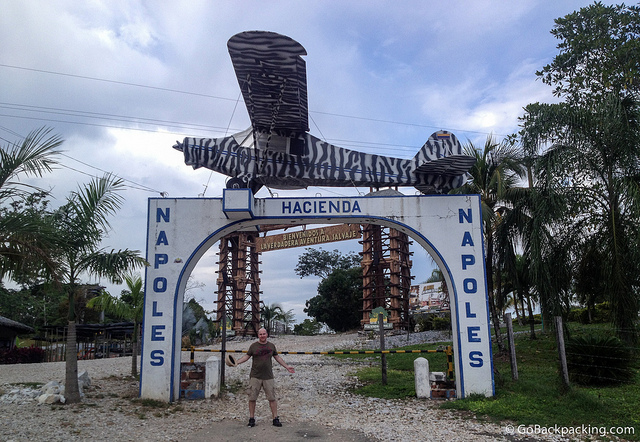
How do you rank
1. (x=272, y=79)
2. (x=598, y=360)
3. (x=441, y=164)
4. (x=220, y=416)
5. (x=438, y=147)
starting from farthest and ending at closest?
(x=438, y=147) < (x=441, y=164) < (x=598, y=360) < (x=272, y=79) < (x=220, y=416)

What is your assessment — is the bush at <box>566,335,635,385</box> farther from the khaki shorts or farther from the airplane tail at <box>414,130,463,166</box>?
the khaki shorts

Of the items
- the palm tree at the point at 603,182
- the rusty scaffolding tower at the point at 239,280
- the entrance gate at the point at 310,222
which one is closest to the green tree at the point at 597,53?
the palm tree at the point at 603,182

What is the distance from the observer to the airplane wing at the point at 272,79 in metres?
8.61

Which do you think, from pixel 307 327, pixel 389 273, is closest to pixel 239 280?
pixel 389 273

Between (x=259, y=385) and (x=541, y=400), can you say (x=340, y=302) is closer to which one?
(x=541, y=400)

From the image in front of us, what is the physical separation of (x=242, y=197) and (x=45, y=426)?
5.05 m

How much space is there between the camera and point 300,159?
11.3m

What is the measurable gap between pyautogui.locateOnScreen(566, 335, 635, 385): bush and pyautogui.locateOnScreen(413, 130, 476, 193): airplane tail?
439cm

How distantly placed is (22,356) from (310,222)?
53.9 ft

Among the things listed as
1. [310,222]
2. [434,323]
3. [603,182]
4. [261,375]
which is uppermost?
[603,182]

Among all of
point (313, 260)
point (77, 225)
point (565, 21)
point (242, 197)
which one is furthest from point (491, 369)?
point (313, 260)

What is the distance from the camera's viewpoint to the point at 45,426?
711cm

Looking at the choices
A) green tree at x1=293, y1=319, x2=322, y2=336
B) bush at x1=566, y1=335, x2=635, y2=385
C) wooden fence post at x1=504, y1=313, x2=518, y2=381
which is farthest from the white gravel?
green tree at x1=293, y1=319, x2=322, y2=336

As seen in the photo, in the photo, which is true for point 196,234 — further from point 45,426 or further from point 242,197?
point 45,426
